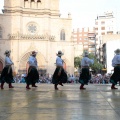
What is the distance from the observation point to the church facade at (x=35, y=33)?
179ft

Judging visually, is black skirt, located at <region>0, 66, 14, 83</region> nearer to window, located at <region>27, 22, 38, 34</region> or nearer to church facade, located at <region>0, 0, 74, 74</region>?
church facade, located at <region>0, 0, 74, 74</region>

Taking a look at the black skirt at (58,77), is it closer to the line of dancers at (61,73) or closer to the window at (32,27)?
the line of dancers at (61,73)

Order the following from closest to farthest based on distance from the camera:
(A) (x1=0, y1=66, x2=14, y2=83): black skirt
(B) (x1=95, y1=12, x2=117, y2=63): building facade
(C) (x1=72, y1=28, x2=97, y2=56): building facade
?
(A) (x1=0, y1=66, x2=14, y2=83): black skirt → (B) (x1=95, y1=12, x2=117, y2=63): building facade → (C) (x1=72, y1=28, x2=97, y2=56): building facade

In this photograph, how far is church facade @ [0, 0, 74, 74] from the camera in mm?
54469

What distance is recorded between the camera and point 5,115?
622cm

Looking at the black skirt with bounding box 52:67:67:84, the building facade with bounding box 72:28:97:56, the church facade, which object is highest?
the building facade with bounding box 72:28:97:56

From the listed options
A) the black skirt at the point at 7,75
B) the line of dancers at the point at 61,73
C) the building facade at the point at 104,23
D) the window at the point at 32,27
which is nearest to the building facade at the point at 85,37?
the building facade at the point at 104,23

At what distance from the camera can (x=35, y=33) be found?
56.2m

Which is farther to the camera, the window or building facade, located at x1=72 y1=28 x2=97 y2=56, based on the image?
building facade, located at x1=72 y1=28 x2=97 y2=56

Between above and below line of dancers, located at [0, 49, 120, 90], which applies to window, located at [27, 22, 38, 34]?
above

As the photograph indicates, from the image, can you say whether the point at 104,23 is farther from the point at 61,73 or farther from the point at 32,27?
the point at 61,73

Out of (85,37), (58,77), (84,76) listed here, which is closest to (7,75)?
(58,77)

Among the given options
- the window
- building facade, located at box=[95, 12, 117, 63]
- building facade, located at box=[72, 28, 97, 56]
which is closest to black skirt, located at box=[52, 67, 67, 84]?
the window

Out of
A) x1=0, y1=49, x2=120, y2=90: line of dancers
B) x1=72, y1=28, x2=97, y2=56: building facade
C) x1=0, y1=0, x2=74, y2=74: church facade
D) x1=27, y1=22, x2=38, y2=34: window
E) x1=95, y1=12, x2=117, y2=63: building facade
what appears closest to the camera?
x1=0, y1=49, x2=120, y2=90: line of dancers
